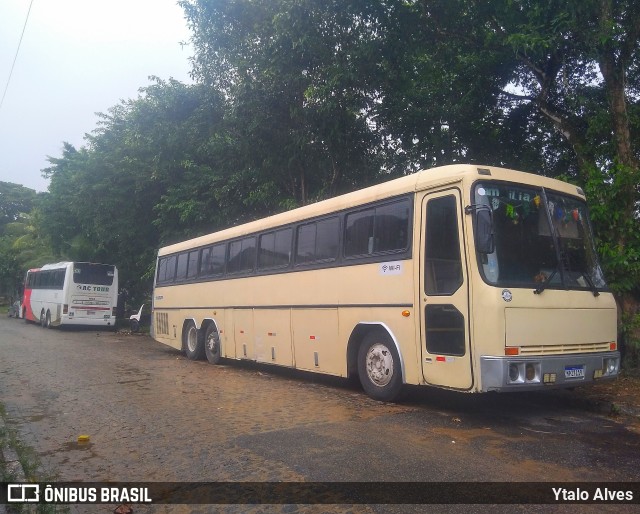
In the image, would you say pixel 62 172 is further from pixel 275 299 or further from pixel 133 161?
pixel 275 299

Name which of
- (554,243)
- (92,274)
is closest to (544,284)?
(554,243)

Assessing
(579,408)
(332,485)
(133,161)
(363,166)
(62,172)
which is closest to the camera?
(332,485)

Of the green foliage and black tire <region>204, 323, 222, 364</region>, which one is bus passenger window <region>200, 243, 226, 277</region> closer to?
black tire <region>204, 323, 222, 364</region>

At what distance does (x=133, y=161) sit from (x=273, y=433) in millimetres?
18727

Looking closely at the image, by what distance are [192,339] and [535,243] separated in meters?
10.2

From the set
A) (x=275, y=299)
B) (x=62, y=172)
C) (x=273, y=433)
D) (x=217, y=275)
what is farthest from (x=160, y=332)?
(x=62, y=172)

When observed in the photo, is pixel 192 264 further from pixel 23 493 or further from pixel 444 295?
pixel 23 493

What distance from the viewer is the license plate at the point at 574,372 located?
22.5ft

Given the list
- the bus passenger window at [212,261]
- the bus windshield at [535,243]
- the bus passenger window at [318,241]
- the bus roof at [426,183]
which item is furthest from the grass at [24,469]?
the bus passenger window at [212,261]

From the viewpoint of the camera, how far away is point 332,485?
4.76 m

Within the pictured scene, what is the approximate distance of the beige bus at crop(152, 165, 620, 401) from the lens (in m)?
6.66

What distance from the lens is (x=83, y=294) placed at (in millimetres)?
25672

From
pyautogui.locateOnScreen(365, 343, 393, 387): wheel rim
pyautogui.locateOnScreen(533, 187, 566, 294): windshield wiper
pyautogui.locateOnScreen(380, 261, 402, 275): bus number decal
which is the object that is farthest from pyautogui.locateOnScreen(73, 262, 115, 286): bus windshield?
pyautogui.locateOnScreen(533, 187, 566, 294): windshield wiper

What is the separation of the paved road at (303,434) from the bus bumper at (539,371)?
1.82ft
